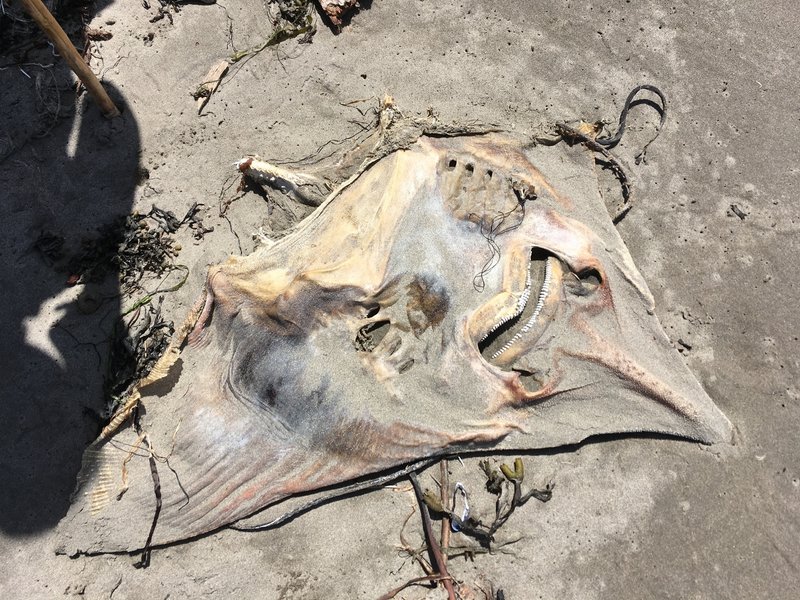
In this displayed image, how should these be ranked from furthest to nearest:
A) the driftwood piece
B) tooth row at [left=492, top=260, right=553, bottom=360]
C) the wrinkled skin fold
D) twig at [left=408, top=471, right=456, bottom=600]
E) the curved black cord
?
1. the driftwood piece
2. the curved black cord
3. twig at [left=408, top=471, right=456, bottom=600]
4. tooth row at [left=492, top=260, right=553, bottom=360]
5. the wrinkled skin fold

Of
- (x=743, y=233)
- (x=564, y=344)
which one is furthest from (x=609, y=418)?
(x=743, y=233)

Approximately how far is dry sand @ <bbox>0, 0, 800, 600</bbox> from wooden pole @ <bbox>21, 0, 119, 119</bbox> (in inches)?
8.3

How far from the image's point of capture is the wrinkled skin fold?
337cm

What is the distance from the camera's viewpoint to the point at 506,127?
4.15 m

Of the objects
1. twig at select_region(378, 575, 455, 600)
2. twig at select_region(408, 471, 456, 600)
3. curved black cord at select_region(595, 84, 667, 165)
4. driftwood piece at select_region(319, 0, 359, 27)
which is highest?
driftwood piece at select_region(319, 0, 359, 27)

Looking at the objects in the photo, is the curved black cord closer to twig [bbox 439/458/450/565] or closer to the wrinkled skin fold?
the wrinkled skin fold

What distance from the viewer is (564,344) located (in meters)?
3.51

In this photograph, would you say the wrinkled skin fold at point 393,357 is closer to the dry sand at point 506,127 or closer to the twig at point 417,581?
the dry sand at point 506,127

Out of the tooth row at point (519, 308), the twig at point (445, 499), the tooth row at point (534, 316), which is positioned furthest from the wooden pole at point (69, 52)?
the twig at point (445, 499)

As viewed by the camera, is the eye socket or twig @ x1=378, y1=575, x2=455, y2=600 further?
twig @ x1=378, y1=575, x2=455, y2=600

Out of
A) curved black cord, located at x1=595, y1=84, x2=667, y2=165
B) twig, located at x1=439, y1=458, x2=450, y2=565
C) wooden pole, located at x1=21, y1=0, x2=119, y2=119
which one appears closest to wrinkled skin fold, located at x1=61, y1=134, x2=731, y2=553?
twig, located at x1=439, y1=458, x2=450, y2=565

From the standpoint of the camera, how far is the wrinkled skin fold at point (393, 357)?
337 cm

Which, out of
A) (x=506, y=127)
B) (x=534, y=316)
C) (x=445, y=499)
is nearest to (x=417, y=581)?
(x=445, y=499)

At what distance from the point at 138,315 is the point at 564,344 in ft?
10.8
